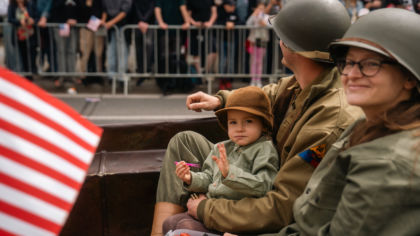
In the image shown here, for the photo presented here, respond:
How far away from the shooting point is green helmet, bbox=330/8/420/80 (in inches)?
68.6

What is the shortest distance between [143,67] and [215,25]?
4.80 feet

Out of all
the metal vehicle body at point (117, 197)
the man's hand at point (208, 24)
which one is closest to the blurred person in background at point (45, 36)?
the man's hand at point (208, 24)

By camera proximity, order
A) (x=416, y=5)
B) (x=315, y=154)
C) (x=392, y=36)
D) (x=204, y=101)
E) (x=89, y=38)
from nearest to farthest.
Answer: (x=392, y=36), (x=315, y=154), (x=204, y=101), (x=89, y=38), (x=416, y=5)

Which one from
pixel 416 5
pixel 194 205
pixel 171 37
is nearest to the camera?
pixel 194 205

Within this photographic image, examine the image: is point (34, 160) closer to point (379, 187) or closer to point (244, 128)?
point (379, 187)

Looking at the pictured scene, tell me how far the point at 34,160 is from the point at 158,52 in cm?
758

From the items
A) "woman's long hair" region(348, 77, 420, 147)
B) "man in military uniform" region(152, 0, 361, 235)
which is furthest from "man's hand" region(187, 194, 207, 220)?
"woman's long hair" region(348, 77, 420, 147)

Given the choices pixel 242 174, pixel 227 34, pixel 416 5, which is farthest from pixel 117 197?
pixel 416 5

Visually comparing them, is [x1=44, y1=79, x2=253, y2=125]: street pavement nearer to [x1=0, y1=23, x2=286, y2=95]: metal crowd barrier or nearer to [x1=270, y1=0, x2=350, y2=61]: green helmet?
[x1=0, y1=23, x2=286, y2=95]: metal crowd barrier

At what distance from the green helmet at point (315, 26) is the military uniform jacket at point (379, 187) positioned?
2.87 ft

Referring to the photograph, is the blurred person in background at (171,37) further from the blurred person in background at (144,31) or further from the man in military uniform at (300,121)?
the man in military uniform at (300,121)

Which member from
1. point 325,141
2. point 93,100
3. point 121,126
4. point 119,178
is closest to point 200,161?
point 119,178

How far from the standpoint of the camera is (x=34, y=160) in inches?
60.1

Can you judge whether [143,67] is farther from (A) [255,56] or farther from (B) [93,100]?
(A) [255,56]
